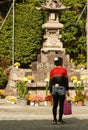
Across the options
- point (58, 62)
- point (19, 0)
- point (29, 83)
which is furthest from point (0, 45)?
point (58, 62)

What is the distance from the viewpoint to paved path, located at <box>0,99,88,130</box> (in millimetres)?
11883

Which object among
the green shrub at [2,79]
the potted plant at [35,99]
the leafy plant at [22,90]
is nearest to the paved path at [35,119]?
the potted plant at [35,99]

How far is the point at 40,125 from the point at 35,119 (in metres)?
1.44

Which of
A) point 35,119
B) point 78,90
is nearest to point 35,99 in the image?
point 78,90

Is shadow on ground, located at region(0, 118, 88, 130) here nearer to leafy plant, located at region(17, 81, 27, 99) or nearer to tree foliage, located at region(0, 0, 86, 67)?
leafy plant, located at region(17, 81, 27, 99)

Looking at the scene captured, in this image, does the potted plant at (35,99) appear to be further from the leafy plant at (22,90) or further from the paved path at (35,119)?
the paved path at (35,119)

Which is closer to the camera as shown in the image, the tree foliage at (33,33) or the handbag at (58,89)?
the handbag at (58,89)

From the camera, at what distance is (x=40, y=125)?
12297 millimetres

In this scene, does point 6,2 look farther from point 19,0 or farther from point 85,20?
point 85,20

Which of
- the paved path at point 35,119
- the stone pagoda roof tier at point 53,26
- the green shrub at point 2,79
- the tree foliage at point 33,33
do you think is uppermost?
the stone pagoda roof tier at point 53,26

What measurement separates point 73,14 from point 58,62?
19.3m

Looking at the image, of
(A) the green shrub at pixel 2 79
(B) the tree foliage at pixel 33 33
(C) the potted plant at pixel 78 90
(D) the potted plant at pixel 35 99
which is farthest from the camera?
(B) the tree foliage at pixel 33 33

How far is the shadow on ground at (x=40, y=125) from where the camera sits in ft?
38.6

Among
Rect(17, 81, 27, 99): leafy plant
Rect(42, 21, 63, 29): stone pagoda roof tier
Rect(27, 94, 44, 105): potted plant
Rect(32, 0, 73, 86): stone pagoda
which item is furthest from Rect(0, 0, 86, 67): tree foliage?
Rect(27, 94, 44, 105): potted plant
